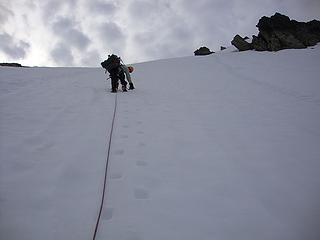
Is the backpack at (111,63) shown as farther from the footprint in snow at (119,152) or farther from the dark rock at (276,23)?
A: the dark rock at (276,23)

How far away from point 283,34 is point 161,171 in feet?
80.4

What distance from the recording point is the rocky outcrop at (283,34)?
23.4 meters

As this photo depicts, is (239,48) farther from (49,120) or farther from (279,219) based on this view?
(279,219)

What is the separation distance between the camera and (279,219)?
8.72 ft

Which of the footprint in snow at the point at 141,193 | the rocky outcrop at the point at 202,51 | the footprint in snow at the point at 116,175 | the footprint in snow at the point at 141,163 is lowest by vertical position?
the footprint in snow at the point at 141,193

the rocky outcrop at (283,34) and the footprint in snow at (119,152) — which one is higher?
the rocky outcrop at (283,34)

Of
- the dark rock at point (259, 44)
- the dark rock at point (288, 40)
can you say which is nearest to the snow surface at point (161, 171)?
the dark rock at point (259, 44)

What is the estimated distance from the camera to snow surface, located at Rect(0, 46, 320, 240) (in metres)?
2.53

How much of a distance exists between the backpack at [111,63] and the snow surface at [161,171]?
273cm

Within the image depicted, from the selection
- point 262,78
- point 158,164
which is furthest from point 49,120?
point 262,78

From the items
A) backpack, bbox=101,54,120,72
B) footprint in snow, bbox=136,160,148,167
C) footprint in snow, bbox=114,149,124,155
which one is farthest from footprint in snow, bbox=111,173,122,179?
backpack, bbox=101,54,120,72

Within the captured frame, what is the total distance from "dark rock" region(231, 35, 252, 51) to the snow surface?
20.2 metres

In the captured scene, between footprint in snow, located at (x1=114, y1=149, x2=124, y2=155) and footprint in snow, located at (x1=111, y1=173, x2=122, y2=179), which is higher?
footprint in snow, located at (x1=114, y1=149, x2=124, y2=155)

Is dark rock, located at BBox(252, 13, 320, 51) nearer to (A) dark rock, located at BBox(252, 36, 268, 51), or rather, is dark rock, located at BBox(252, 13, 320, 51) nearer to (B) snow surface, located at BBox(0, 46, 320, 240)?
(A) dark rock, located at BBox(252, 36, 268, 51)
